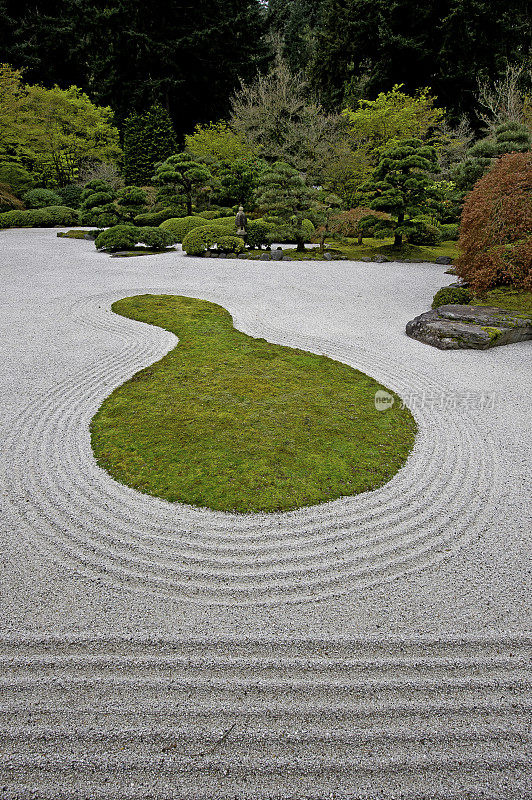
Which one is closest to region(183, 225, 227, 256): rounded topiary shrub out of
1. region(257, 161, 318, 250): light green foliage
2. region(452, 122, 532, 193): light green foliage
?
region(257, 161, 318, 250): light green foliage

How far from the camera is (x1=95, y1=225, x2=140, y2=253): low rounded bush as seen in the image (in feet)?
50.3

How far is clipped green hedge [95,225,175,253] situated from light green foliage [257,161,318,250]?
12.2 feet

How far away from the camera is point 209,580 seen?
2.99 meters

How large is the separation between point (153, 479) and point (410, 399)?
3.25 meters

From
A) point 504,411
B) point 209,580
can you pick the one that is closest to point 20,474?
point 209,580

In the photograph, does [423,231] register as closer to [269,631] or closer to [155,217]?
[155,217]

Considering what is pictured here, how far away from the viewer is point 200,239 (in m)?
14.8

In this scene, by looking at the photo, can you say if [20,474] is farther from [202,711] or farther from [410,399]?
[410,399]

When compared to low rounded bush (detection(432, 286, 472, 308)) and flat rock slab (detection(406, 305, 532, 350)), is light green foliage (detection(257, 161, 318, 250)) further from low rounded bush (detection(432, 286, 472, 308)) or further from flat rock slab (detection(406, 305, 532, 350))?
flat rock slab (detection(406, 305, 532, 350))

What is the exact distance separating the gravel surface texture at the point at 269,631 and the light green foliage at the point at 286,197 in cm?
1149

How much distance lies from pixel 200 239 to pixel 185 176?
546 centimetres

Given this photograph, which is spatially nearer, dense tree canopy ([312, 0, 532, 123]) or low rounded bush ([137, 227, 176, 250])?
low rounded bush ([137, 227, 176, 250])

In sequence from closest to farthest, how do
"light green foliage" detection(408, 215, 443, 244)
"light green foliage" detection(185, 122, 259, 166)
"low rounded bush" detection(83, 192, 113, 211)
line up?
1. "light green foliage" detection(408, 215, 443, 244)
2. "low rounded bush" detection(83, 192, 113, 211)
3. "light green foliage" detection(185, 122, 259, 166)

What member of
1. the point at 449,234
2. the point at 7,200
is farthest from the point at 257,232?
the point at 7,200
